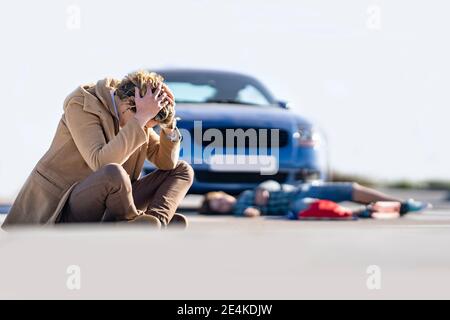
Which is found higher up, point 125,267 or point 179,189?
point 179,189

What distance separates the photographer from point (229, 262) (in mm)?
5164

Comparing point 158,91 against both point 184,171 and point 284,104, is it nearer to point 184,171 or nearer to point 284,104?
point 184,171

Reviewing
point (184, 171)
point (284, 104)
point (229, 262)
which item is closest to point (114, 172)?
point (184, 171)

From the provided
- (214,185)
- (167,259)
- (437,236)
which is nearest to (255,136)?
(214,185)

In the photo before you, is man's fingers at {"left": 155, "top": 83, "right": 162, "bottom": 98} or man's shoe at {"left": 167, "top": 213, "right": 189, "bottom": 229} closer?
man's fingers at {"left": 155, "top": 83, "right": 162, "bottom": 98}

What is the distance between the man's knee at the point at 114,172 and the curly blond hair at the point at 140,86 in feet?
0.96

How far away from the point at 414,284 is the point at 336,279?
35cm

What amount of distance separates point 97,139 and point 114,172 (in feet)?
0.55

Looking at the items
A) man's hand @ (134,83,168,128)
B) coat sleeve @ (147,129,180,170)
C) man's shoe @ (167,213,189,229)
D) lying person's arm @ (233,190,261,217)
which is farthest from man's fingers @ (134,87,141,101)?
lying person's arm @ (233,190,261,217)

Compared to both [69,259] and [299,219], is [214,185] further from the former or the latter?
[69,259]

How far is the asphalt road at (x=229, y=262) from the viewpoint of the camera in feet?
13.9

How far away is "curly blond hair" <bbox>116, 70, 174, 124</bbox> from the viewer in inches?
177

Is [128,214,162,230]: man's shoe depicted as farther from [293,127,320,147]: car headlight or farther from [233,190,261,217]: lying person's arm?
[293,127,320,147]: car headlight
